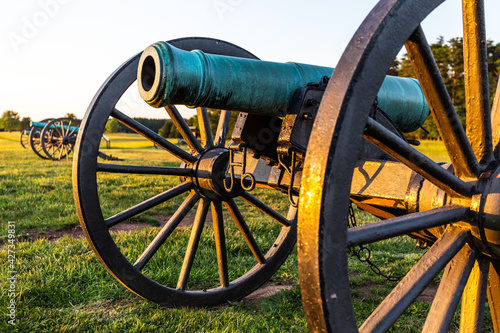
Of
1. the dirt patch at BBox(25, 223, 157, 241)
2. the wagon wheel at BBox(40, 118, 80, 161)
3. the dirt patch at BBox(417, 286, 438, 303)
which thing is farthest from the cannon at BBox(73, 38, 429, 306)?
the wagon wheel at BBox(40, 118, 80, 161)

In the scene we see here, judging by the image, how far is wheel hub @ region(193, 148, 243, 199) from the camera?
10.5 ft

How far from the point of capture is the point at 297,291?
11.2 ft

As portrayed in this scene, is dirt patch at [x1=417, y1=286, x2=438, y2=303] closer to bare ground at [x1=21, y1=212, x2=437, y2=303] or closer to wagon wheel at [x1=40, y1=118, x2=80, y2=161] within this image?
bare ground at [x1=21, y1=212, x2=437, y2=303]

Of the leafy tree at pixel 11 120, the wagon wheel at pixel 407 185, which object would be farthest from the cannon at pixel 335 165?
the leafy tree at pixel 11 120

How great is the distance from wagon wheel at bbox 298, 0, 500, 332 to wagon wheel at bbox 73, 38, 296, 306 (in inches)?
67.1

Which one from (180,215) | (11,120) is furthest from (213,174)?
(11,120)

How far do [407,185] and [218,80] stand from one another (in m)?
0.99

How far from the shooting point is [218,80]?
6.59 ft

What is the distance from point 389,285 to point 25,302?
Answer: 2847 millimetres

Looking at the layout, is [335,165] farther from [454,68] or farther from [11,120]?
[11,120]

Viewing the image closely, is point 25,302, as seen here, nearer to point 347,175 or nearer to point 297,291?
point 297,291

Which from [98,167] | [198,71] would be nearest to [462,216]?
[198,71]

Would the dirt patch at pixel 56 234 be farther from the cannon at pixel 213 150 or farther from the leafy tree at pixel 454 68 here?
the leafy tree at pixel 454 68

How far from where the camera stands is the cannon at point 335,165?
4.13ft
